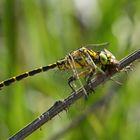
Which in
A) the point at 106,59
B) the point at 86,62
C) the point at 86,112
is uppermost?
the point at 86,112

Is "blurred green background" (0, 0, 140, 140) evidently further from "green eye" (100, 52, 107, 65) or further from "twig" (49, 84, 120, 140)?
"green eye" (100, 52, 107, 65)

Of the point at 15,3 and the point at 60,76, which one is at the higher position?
the point at 15,3

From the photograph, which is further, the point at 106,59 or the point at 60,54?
the point at 60,54

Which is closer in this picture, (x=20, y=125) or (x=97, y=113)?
(x=20, y=125)

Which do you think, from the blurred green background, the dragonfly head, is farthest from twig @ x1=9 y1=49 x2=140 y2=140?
the blurred green background

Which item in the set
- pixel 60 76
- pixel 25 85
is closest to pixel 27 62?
pixel 25 85

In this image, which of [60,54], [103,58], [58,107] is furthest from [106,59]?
[60,54]

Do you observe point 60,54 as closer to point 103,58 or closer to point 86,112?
point 86,112

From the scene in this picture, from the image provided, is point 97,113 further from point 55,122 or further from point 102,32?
point 102,32
